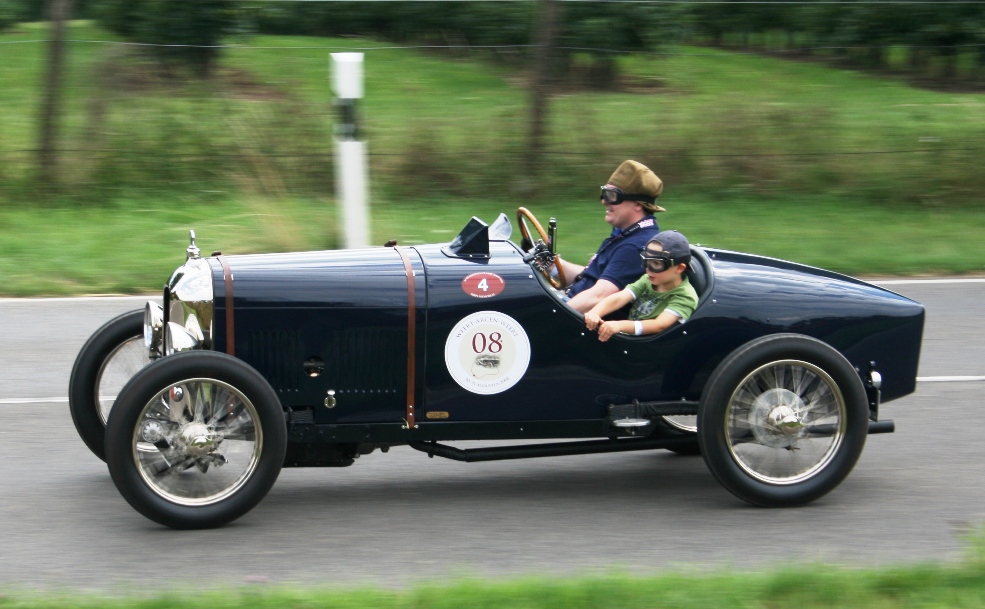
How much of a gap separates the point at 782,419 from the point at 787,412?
4cm

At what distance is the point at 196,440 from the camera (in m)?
5.15

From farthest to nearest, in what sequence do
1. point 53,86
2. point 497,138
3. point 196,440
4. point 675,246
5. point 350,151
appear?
1. point 497,138
2. point 53,86
3. point 350,151
4. point 675,246
5. point 196,440

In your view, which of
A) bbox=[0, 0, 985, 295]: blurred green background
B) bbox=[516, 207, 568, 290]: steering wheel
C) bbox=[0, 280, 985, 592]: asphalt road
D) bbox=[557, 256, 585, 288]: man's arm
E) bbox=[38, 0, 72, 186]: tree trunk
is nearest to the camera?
bbox=[0, 280, 985, 592]: asphalt road

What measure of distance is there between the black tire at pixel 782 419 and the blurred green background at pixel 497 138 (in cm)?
513

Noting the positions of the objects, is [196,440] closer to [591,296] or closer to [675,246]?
[591,296]

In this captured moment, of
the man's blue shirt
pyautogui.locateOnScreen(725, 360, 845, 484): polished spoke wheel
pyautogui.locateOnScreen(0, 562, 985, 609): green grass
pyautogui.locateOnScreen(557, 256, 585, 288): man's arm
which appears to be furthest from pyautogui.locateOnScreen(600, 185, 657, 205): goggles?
pyautogui.locateOnScreen(0, 562, 985, 609): green grass

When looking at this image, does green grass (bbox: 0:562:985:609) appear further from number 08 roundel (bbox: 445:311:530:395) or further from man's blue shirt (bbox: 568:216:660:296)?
man's blue shirt (bbox: 568:216:660:296)

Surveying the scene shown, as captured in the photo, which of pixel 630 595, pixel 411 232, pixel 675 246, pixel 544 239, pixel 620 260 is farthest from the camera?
pixel 411 232

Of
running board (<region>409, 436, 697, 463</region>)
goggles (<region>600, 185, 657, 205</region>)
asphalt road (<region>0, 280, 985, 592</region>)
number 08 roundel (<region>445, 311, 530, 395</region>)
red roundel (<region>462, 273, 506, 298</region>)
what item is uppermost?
goggles (<region>600, 185, 657, 205</region>)

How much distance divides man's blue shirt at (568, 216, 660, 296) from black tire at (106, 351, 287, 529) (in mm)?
1632

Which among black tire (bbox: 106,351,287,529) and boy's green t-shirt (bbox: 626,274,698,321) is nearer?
black tire (bbox: 106,351,287,529)

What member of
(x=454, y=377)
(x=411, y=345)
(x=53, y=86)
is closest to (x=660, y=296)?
(x=454, y=377)

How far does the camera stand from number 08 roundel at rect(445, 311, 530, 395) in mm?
5383

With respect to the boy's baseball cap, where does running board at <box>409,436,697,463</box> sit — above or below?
below
